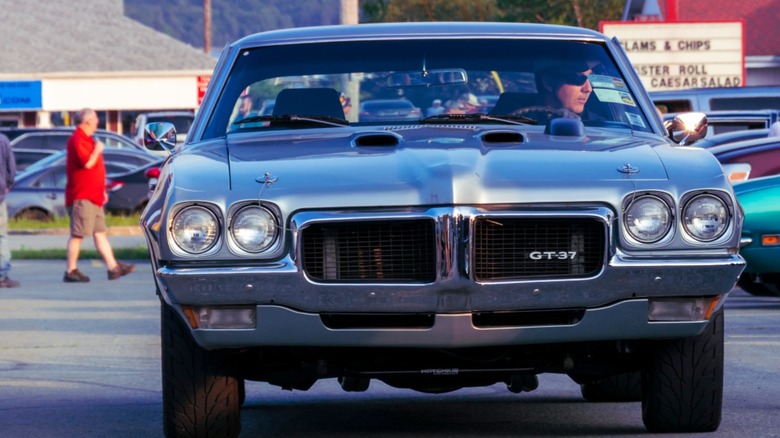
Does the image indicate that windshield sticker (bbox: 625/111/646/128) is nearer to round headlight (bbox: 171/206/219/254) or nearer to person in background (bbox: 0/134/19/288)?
round headlight (bbox: 171/206/219/254)

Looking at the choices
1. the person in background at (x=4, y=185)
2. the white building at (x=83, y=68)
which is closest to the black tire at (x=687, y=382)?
the person in background at (x=4, y=185)

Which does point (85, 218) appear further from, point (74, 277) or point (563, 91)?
point (563, 91)

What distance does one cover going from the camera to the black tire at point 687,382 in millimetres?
5969

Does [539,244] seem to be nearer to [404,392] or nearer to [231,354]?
[231,354]

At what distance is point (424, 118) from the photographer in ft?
22.4

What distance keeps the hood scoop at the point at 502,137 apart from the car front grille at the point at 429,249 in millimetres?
599

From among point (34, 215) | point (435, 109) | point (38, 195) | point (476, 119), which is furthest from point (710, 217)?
point (34, 215)

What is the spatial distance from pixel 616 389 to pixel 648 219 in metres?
2.03

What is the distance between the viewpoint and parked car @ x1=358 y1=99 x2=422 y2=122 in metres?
6.88

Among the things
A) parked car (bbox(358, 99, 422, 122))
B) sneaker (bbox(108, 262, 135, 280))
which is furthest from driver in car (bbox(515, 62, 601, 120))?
sneaker (bbox(108, 262, 135, 280))

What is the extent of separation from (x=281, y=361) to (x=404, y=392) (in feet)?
7.72

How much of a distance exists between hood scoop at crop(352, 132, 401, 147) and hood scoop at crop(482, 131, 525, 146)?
331 millimetres

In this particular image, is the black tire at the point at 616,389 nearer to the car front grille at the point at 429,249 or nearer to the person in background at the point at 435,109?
the person in background at the point at 435,109

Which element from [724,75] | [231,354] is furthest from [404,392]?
[724,75]
